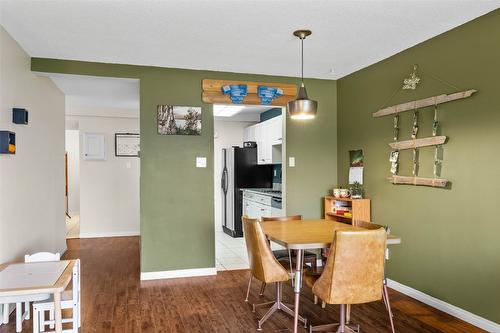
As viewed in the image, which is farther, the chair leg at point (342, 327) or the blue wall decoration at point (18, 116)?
the blue wall decoration at point (18, 116)

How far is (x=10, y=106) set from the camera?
3.50 m

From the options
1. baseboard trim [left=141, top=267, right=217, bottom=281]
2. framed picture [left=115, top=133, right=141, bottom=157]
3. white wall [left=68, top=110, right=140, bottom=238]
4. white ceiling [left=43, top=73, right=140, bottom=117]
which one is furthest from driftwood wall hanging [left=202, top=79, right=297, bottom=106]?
white wall [left=68, top=110, right=140, bottom=238]

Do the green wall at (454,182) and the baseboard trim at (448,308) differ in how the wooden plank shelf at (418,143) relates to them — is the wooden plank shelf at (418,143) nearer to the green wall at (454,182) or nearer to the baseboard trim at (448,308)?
the green wall at (454,182)

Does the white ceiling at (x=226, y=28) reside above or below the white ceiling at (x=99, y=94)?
above

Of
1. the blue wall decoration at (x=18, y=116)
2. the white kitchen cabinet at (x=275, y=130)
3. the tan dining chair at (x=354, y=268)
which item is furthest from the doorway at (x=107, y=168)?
the tan dining chair at (x=354, y=268)

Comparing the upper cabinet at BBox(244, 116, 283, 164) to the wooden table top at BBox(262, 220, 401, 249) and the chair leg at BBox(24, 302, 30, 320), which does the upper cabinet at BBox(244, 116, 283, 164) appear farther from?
the chair leg at BBox(24, 302, 30, 320)

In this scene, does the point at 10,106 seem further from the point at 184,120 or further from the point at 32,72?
the point at 184,120

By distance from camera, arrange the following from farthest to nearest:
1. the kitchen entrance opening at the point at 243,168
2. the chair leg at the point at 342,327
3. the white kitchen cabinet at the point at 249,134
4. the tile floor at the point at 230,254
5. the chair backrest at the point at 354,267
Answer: the white kitchen cabinet at the point at 249,134 → the kitchen entrance opening at the point at 243,168 → the tile floor at the point at 230,254 → the chair leg at the point at 342,327 → the chair backrest at the point at 354,267

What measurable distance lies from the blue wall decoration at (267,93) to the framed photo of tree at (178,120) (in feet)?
2.59

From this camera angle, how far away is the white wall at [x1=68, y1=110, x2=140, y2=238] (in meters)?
7.60

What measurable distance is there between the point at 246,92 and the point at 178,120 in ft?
2.98

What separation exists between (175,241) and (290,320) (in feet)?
6.22

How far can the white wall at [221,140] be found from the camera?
27.0 feet

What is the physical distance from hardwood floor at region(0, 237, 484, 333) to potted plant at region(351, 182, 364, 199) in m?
1.12
